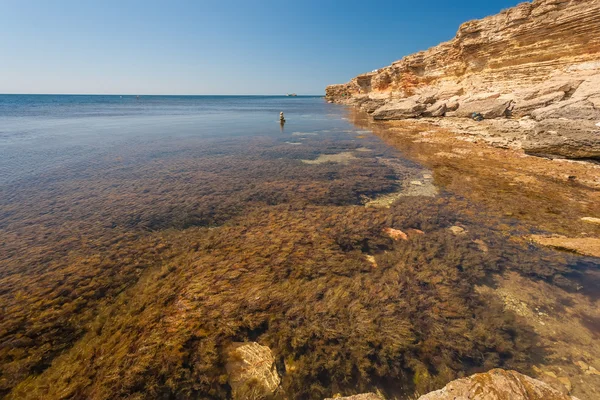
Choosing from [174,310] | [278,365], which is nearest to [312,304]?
[278,365]

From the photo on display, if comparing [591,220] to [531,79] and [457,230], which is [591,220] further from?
[531,79]

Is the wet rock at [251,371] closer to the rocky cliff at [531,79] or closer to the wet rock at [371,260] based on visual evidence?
the wet rock at [371,260]

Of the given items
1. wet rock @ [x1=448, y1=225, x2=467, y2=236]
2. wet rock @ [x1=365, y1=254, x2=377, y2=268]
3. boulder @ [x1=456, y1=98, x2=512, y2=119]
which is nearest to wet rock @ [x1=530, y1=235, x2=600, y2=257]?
wet rock @ [x1=448, y1=225, x2=467, y2=236]

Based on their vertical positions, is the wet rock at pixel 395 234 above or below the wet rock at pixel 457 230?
below

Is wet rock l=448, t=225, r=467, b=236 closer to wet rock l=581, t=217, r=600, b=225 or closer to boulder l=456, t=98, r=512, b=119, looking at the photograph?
wet rock l=581, t=217, r=600, b=225

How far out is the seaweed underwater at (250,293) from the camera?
2709mm

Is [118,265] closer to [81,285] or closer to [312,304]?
[81,285]

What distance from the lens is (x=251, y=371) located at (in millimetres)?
2760

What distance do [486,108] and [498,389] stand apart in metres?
20.7

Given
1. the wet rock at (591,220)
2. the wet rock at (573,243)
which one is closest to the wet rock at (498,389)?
the wet rock at (573,243)

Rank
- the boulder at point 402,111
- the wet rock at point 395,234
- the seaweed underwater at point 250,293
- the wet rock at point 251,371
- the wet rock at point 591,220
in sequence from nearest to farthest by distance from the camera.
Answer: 1. the wet rock at point 251,371
2. the seaweed underwater at point 250,293
3. the wet rock at point 395,234
4. the wet rock at point 591,220
5. the boulder at point 402,111

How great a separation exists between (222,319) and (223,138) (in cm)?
1789

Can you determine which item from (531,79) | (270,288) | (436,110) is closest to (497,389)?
(270,288)

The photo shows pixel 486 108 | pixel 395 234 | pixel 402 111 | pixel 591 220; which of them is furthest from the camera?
pixel 402 111
